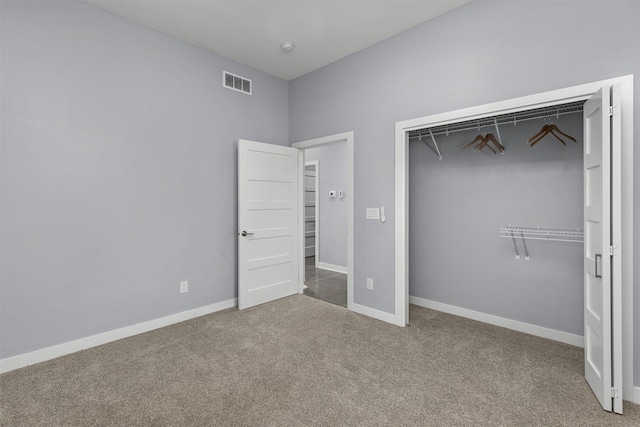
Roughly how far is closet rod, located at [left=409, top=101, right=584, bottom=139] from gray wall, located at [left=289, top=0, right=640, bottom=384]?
313 millimetres

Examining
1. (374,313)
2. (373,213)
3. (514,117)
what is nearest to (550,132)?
(514,117)

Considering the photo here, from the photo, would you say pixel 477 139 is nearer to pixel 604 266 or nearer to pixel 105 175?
pixel 604 266

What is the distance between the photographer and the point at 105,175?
2.87 metres

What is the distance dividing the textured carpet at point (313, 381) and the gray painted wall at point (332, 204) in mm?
A: 2714

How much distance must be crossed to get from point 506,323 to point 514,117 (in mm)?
2011

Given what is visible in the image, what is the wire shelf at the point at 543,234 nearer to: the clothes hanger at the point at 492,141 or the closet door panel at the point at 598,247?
the closet door panel at the point at 598,247

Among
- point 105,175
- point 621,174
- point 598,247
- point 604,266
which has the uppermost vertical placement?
point 105,175

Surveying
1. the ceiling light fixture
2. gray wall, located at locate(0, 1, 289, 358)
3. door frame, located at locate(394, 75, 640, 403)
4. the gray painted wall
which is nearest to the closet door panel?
door frame, located at locate(394, 75, 640, 403)

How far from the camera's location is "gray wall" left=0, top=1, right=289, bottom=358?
2457 millimetres

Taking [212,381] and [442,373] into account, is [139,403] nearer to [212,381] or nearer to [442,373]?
[212,381]

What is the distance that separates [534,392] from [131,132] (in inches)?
155

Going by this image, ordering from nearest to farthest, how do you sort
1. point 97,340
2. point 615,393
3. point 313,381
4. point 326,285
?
point 615,393
point 313,381
point 97,340
point 326,285

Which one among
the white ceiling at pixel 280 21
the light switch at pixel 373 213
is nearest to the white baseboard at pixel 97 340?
the light switch at pixel 373 213

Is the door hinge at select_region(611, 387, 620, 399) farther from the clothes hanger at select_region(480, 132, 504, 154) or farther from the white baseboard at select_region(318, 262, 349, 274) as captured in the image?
the white baseboard at select_region(318, 262, 349, 274)
